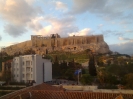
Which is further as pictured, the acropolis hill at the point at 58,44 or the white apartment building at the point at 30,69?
the acropolis hill at the point at 58,44

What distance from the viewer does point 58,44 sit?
103812 millimetres

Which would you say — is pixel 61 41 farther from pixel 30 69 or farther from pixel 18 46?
pixel 30 69

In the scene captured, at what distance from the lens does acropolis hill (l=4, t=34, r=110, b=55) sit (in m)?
94.9

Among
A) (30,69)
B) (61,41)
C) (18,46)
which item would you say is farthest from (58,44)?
(30,69)

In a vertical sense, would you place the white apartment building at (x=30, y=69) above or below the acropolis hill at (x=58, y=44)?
below

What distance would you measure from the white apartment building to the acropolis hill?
57.5 meters

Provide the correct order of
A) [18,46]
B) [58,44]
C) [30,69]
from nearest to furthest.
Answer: [30,69] → [58,44] → [18,46]

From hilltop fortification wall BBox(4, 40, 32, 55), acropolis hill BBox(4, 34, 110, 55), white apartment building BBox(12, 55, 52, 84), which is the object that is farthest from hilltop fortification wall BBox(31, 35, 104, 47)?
white apartment building BBox(12, 55, 52, 84)

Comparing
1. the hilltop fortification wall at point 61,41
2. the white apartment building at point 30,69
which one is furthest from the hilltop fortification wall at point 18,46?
the white apartment building at point 30,69

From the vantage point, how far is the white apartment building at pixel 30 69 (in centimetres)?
3359

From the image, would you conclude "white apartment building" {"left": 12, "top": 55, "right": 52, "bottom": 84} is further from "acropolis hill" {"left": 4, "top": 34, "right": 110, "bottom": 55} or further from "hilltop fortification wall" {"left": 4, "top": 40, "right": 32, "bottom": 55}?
"hilltop fortification wall" {"left": 4, "top": 40, "right": 32, "bottom": 55}

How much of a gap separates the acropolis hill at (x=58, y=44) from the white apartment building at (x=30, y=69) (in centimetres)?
5748

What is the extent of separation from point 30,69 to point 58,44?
2760 inches

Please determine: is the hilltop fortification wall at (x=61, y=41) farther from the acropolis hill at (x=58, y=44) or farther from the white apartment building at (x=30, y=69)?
the white apartment building at (x=30, y=69)
